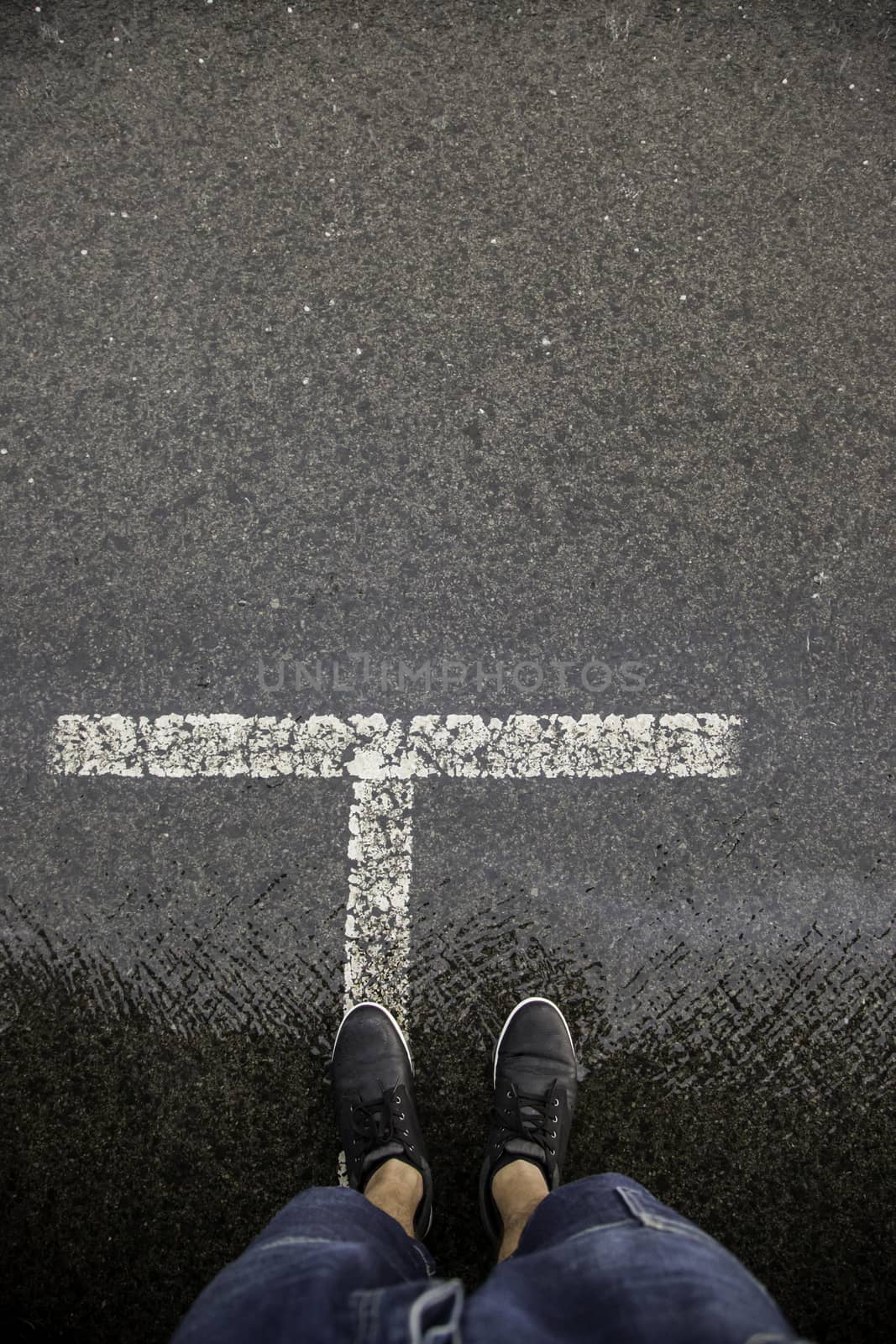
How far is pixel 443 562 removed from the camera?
7.97ft

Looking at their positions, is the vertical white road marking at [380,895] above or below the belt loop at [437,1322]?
above

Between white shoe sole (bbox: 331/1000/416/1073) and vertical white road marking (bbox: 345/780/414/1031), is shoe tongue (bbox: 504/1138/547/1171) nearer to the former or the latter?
white shoe sole (bbox: 331/1000/416/1073)

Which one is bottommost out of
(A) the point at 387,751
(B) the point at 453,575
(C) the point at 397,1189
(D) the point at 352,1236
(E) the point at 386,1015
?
(C) the point at 397,1189

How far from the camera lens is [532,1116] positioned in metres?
2.15

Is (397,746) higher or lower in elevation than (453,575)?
lower

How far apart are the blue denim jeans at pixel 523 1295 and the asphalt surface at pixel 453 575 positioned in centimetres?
72

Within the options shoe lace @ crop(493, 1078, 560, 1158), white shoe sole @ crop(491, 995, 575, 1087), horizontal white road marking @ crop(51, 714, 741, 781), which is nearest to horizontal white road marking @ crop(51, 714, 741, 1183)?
horizontal white road marking @ crop(51, 714, 741, 781)

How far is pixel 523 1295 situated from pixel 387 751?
1318 millimetres

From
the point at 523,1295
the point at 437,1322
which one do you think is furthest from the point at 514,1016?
the point at 437,1322

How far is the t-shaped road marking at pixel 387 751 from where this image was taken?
2.31m

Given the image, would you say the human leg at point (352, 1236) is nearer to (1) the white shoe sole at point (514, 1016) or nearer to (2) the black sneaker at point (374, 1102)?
(2) the black sneaker at point (374, 1102)

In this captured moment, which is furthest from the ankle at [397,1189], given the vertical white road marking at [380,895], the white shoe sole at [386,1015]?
the vertical white road marking at [380,895]

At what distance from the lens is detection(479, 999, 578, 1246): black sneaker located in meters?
2.13

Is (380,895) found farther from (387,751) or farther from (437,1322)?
(437,1322)
